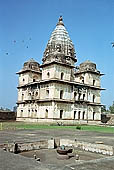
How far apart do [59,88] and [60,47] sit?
31.1 ft

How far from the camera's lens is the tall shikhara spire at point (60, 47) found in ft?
132

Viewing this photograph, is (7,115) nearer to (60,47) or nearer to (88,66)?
(60,47)

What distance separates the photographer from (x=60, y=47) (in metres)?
42.2

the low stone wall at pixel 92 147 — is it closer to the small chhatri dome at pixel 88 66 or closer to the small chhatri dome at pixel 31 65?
the small chhatri dome at pixel 88 66

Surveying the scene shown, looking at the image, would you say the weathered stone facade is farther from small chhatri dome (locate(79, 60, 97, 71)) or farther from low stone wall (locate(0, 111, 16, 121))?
low stone wall (locate(0, 111, 16, 121))

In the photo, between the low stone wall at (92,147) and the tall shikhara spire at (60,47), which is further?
the tall shikhara spire at (60,47)

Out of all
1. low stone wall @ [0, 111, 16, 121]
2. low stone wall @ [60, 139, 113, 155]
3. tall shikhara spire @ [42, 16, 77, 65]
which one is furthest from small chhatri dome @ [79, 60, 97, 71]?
low stone wall @ [60, 139, 113, 155]

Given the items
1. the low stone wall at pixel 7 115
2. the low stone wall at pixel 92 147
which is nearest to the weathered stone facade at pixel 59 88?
the low stone wall at pixel 7 115

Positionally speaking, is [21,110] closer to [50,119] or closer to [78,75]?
[50,119]

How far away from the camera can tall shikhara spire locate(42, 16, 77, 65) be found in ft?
132

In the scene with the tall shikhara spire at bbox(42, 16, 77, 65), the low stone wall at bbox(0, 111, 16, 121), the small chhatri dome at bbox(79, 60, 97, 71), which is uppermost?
the tall shikhara spire at bbox(42, 16, 77, 65)

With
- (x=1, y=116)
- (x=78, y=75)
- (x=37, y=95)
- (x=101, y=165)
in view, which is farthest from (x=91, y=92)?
(x=101, y=165)

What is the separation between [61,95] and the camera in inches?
A: 1503

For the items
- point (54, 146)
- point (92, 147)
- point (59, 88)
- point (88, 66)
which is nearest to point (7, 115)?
point (59, 88)
